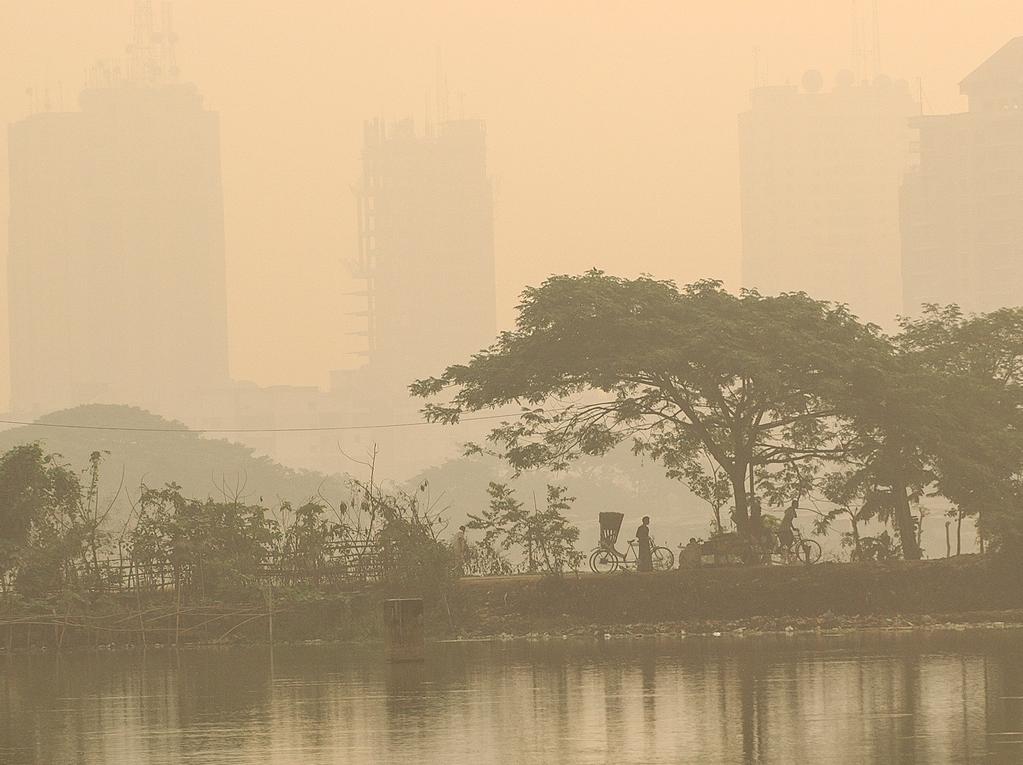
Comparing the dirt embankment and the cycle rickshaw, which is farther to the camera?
the cycle rickshaw

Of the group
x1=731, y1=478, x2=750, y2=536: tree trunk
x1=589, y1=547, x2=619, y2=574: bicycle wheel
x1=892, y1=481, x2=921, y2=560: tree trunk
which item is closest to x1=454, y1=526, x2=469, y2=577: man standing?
x1=589, y1=547, x2=619, y2=574: bicycle wheel

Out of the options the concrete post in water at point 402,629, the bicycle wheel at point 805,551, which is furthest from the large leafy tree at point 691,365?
the concrete post in water at point 402,629

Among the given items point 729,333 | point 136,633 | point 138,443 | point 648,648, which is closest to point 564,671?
point 648,648

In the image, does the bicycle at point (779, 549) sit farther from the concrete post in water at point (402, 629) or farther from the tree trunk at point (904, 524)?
the concrete post in water at point (402, 629)

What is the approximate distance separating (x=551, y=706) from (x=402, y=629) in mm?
7746

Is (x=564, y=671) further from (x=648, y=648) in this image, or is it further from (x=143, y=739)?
(x=143, y=739)

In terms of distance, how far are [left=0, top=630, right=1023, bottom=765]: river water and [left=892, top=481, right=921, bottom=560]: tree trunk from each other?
8.26 m

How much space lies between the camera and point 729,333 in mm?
36156

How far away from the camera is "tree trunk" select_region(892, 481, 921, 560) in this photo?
36438mm

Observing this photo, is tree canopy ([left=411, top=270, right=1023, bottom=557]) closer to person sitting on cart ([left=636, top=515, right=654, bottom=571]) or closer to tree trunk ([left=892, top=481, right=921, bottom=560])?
tree trunk ([left=892, top=481, right=921, bottom=560])

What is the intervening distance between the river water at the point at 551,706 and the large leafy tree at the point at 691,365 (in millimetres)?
8832

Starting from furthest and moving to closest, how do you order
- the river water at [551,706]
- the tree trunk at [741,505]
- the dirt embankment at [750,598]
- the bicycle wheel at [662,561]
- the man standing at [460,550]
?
the bicycle wheel at [662,561] < the tree trunk at [741,505] < the man standing at [460,550] < the dirt embankment at [750,598] < the river water at [551,706]

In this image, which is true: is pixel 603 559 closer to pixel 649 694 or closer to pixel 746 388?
pixel 746 388

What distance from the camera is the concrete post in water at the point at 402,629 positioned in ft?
85.5
